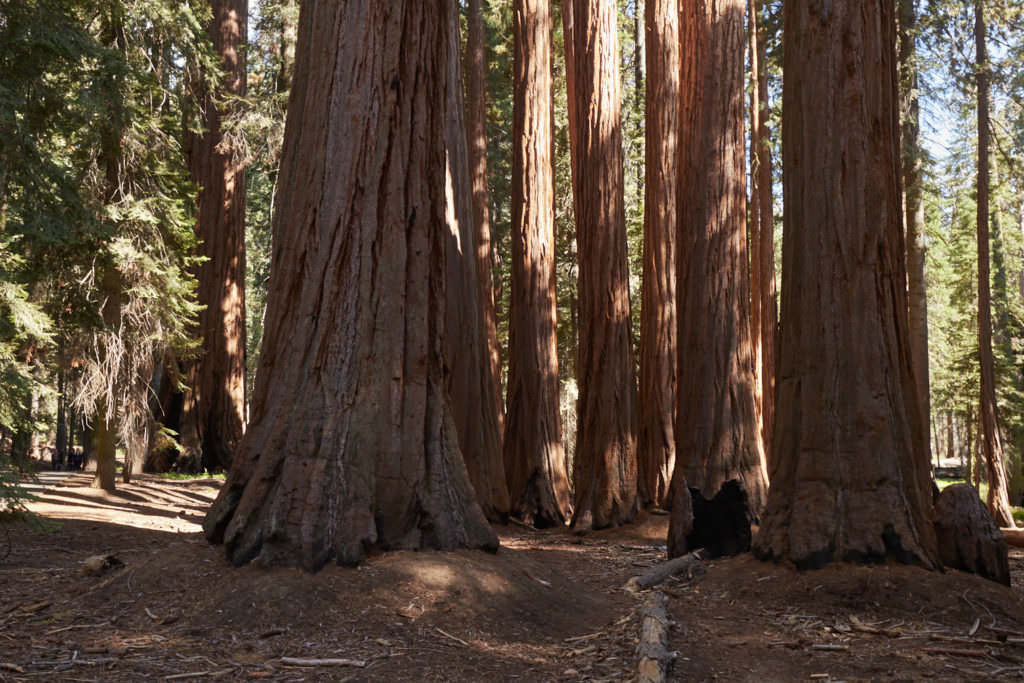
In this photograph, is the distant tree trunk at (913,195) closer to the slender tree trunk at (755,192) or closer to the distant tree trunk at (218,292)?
the slender tree trunk at (755,192)

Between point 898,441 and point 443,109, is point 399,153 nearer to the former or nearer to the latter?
point 443,109

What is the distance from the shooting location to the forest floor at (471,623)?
14.1ft

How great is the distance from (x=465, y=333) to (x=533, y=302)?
2588 millimetres

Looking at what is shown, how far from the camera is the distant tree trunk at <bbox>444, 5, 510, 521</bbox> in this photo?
10648 mm

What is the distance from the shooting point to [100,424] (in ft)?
40.2

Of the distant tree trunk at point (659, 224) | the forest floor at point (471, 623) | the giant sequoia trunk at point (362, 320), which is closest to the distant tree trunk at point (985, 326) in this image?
the distant tree trunk at point (659, 224)

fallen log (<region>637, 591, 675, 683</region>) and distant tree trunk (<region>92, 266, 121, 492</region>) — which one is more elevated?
distant tree trunk (<region>92, 266, 121, 492</region>)

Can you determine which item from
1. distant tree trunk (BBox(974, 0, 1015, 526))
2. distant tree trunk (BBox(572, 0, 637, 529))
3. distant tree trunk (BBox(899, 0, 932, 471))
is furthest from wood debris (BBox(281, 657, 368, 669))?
distant tree trunk (BBox(974, 0, 1015, 526))

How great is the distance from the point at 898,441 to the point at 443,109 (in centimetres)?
418

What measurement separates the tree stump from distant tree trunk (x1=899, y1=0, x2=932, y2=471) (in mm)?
8287

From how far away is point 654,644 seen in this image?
4562 mm

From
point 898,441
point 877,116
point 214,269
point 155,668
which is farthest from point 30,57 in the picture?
point 214,269

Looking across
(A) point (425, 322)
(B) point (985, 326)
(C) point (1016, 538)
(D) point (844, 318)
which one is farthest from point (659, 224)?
(B) point (985, 326)

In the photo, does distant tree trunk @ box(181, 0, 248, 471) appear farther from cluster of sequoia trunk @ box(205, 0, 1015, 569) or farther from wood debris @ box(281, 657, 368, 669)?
wood debris @ box(281, 657, 368, 669)
